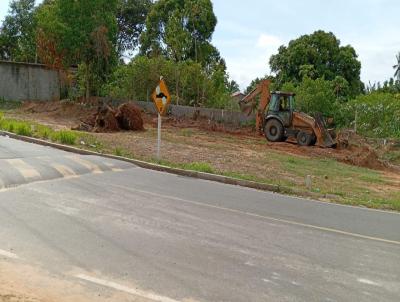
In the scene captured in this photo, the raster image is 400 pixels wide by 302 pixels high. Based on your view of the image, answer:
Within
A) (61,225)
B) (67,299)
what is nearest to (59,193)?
(61,225)

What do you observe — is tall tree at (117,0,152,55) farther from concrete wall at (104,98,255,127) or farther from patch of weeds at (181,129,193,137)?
patch of weeds at (181,129,193,137)

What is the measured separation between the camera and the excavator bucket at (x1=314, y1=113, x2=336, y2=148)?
84.6ft

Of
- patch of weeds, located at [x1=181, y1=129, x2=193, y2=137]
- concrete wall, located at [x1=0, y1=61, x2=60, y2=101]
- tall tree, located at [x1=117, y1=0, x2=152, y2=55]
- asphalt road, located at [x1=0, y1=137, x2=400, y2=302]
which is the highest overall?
tall tree, located at [x1=117, y1=0, x2=152, y2=55]

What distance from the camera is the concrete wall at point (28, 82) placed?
41.0m

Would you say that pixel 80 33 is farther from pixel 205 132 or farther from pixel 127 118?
pixel 205 132

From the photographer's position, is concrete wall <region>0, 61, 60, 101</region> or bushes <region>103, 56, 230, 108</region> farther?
concrete wall <region>0, 61, 60, 101</region>

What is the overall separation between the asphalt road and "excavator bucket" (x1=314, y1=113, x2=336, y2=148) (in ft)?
46.2

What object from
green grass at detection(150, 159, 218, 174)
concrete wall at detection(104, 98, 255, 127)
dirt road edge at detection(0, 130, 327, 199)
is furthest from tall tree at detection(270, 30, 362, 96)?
green grass at detection(150, 159, 218, 174)

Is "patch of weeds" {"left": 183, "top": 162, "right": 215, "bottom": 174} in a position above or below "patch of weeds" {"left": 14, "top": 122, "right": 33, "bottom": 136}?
below

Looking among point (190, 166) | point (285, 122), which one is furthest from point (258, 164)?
point (285, 122)

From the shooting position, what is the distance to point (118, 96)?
1564 inches

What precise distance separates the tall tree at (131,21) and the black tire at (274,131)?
3995 cm

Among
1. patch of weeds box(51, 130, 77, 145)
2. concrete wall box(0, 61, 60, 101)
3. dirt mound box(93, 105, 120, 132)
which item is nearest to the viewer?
patch of weeds box(51, 130, 77, 145)

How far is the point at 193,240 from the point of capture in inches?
301
